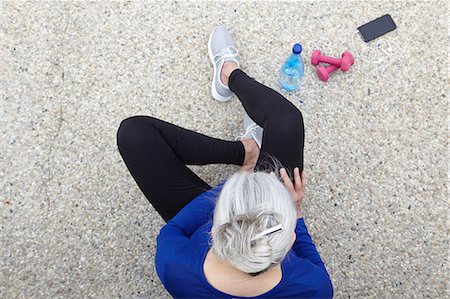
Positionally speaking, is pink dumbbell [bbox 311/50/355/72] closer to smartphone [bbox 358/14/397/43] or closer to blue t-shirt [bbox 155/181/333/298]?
smartphone [bbox 358/14/397/43]

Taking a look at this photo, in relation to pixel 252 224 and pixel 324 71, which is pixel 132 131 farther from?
pixel 324 71

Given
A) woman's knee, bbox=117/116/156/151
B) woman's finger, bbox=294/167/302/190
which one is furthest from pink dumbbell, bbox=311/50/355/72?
woman's knee, bbox=117/116/156/151

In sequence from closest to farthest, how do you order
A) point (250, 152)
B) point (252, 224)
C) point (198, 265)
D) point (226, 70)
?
point (252, 224) → point (198, 265) → point (250, 152) → point (226, 70)

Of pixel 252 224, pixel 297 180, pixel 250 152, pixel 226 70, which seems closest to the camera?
pixel 252 224

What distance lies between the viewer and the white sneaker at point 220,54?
6.07ft

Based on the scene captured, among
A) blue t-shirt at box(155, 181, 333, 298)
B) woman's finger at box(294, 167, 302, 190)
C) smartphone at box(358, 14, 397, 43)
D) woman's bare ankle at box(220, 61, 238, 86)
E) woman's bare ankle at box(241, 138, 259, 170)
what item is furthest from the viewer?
smartphone at box(358, 14, 397, 43)

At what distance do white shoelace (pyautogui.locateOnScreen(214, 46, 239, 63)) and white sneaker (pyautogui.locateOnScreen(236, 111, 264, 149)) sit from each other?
0.27 metres

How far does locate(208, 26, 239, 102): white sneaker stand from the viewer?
1.85 meters

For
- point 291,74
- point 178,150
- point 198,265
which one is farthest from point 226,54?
point 198,265

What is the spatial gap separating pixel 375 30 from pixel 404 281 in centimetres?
107

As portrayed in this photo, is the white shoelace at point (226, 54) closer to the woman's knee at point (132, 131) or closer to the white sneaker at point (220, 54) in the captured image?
the white sneaker at point (220, 54)

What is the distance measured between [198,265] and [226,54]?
3.30 feet

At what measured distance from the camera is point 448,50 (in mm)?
1973

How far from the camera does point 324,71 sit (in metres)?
1.86
